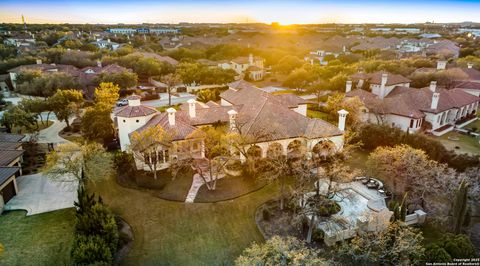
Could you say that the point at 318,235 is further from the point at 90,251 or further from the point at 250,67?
the point at 250,67

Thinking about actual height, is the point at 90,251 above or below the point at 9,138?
below

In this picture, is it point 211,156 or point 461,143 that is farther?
point 461,143

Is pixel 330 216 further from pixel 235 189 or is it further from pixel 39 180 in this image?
pixel 39 180

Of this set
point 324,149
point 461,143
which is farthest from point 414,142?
point 324,149

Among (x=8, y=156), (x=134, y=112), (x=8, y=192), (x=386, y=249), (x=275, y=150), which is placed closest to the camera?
(x=386, y=249)

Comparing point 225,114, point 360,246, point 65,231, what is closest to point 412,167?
point 360,246

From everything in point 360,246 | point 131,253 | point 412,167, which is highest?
point 412,167

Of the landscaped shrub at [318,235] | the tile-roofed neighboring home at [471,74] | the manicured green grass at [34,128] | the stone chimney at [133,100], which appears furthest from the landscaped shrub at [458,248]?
the tile-roofed neighboring home at [471,74]
